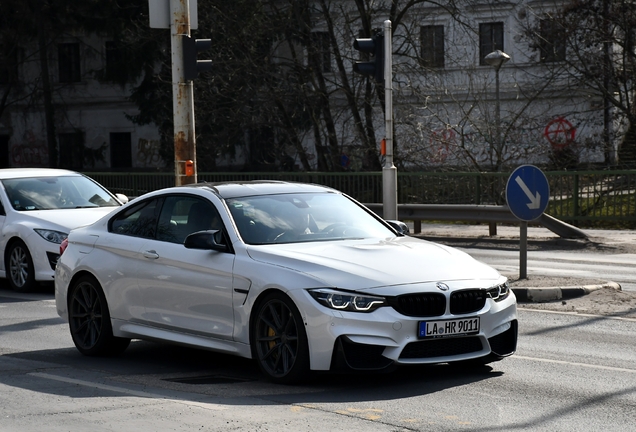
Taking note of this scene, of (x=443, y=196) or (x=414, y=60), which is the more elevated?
(x=414, y=60)

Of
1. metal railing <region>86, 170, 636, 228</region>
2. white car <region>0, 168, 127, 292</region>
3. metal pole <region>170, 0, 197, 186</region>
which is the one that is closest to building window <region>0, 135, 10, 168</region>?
metal railing <region>86, 170, 636, 228</region>

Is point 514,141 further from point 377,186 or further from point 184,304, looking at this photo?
point 184,304

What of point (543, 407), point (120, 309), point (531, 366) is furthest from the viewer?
point (120, 309)

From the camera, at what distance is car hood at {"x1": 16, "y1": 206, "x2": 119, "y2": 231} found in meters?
14.1

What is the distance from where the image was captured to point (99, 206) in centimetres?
1509

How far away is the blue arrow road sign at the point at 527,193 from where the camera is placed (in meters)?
13.0

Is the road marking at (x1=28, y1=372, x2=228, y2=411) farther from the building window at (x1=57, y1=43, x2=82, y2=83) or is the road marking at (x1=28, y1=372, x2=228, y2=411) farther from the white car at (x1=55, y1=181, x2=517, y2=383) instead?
the building window at (x1=57, y1=43, x2=82, y2=83)

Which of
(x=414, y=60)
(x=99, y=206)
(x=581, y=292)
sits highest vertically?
(x=414, y=60)

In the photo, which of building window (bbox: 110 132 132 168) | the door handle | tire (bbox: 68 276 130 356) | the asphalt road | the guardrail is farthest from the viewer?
building window (bbox: 110 132 132 168)

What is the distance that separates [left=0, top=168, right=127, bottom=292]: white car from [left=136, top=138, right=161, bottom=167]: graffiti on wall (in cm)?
3569

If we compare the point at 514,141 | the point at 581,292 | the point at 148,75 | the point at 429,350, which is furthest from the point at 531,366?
the point at 148,75

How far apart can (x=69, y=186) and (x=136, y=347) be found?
625 cm

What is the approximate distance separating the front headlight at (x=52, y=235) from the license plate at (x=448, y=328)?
790cm

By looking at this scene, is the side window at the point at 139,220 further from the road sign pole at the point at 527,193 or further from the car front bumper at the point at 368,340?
the road sign pole at the point at 527,193
